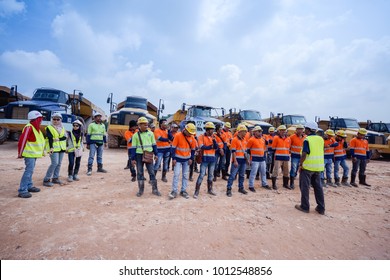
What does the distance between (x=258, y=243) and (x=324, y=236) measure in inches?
44.5

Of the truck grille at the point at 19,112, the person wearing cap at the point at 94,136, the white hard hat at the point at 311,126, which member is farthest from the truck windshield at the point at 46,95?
the white hard hat at the point at 311,126

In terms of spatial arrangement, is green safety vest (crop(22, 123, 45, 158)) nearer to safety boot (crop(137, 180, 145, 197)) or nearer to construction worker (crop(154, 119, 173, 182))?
safety boot (crop(137, 180, 145, 197))

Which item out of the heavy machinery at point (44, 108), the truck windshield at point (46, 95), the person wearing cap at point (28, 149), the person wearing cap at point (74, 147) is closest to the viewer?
the person wearing cap at point (28, 149)

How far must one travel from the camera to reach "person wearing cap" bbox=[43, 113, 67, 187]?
4.66 meters

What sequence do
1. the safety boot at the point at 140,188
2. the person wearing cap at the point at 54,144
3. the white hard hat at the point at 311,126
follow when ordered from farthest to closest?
the person wearing cap at the point at 54,144
the safety boot at the point at 140,188
the white hard hat at the point at 311,126

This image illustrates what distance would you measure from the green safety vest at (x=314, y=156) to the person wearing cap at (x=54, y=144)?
5.60 meters

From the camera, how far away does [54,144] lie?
4742 mm

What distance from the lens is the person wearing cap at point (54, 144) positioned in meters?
4.66

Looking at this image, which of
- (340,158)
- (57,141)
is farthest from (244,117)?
(57,141)

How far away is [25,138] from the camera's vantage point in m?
3.94

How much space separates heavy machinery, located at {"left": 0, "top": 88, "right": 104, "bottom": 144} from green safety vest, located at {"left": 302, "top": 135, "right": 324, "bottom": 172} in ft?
31.3

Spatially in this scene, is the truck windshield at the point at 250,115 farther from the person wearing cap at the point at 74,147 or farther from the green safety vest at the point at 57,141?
the green safety vest at the point at 57,141
